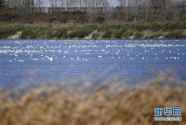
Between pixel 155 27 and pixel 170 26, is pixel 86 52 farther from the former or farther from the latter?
pixel 170 26

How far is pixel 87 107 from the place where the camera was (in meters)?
6.75

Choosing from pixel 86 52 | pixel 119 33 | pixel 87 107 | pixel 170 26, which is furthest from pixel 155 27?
pixel 87 107

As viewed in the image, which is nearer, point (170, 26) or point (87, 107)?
point (87, 107)

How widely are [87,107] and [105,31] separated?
4620 cm

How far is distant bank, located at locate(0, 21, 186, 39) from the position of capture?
52.2 meters

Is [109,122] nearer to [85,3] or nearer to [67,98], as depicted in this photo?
[67,98]

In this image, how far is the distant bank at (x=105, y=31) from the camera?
52.2 meters

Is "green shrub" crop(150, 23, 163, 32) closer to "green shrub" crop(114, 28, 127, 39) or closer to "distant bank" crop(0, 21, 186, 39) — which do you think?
"distant bank" crop(0, 21, 186, 39)

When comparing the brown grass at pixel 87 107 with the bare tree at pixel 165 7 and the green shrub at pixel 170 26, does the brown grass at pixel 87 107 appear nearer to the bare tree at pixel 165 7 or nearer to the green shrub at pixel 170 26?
the green shrub at pixel 170 26

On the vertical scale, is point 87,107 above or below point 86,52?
above

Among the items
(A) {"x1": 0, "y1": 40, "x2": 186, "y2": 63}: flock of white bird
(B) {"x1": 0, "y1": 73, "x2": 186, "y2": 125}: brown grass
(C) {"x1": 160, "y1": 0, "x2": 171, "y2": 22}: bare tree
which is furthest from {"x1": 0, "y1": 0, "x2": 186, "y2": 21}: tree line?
(B) {"x1": 0, "y1": 73, "x2": 186, "y2": 125}: brown grass

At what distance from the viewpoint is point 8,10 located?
3265 inches

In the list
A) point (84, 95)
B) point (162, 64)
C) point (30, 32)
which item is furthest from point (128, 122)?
point (30, 32)

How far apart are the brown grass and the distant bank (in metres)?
43.8
